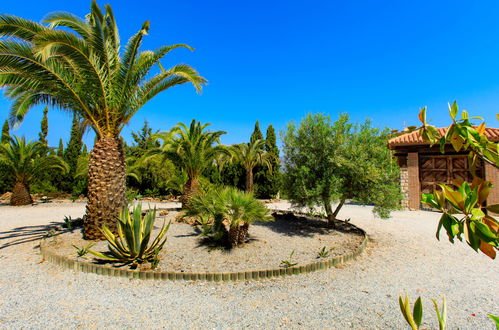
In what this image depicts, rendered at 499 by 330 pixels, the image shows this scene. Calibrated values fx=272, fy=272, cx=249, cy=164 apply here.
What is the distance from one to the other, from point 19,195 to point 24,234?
8807mm

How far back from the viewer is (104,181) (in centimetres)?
679

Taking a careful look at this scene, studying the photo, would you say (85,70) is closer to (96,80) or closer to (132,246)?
(96,80)

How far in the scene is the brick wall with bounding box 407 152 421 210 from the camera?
539 inches

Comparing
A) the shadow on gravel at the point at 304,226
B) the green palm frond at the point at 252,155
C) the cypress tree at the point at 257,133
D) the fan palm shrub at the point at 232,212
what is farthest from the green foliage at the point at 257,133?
the fan palm shrub at the point at 232,212

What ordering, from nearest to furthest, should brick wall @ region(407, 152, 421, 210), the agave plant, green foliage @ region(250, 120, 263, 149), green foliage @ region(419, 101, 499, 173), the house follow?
green foliage @ region(419, 101, 499, 173)
the agave plant
the house
brick wall @ region(407, 152, 421, 210)
green foliage @ region(250, 120, 263, 149)

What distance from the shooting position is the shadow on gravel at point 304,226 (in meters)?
7.73

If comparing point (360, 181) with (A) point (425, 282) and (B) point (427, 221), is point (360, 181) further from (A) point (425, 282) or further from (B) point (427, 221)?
(B) point (427, 221)

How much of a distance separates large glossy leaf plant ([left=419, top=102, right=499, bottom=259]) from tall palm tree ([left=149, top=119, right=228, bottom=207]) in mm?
10498

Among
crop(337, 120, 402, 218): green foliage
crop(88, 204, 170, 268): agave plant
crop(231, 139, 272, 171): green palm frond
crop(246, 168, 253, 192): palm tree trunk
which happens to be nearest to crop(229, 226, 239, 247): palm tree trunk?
crop(88, 204, 170, 268): agave plant

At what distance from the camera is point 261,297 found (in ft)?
13.1

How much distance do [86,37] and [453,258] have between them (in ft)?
33.8

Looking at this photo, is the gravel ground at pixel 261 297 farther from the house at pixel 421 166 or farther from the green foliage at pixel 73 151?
the green foliage at pixel 73 151

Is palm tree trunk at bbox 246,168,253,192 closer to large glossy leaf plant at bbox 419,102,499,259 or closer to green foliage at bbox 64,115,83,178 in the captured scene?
green foliage at bbox 64,115,83,178

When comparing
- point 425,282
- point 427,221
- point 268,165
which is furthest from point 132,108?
point 268,165
